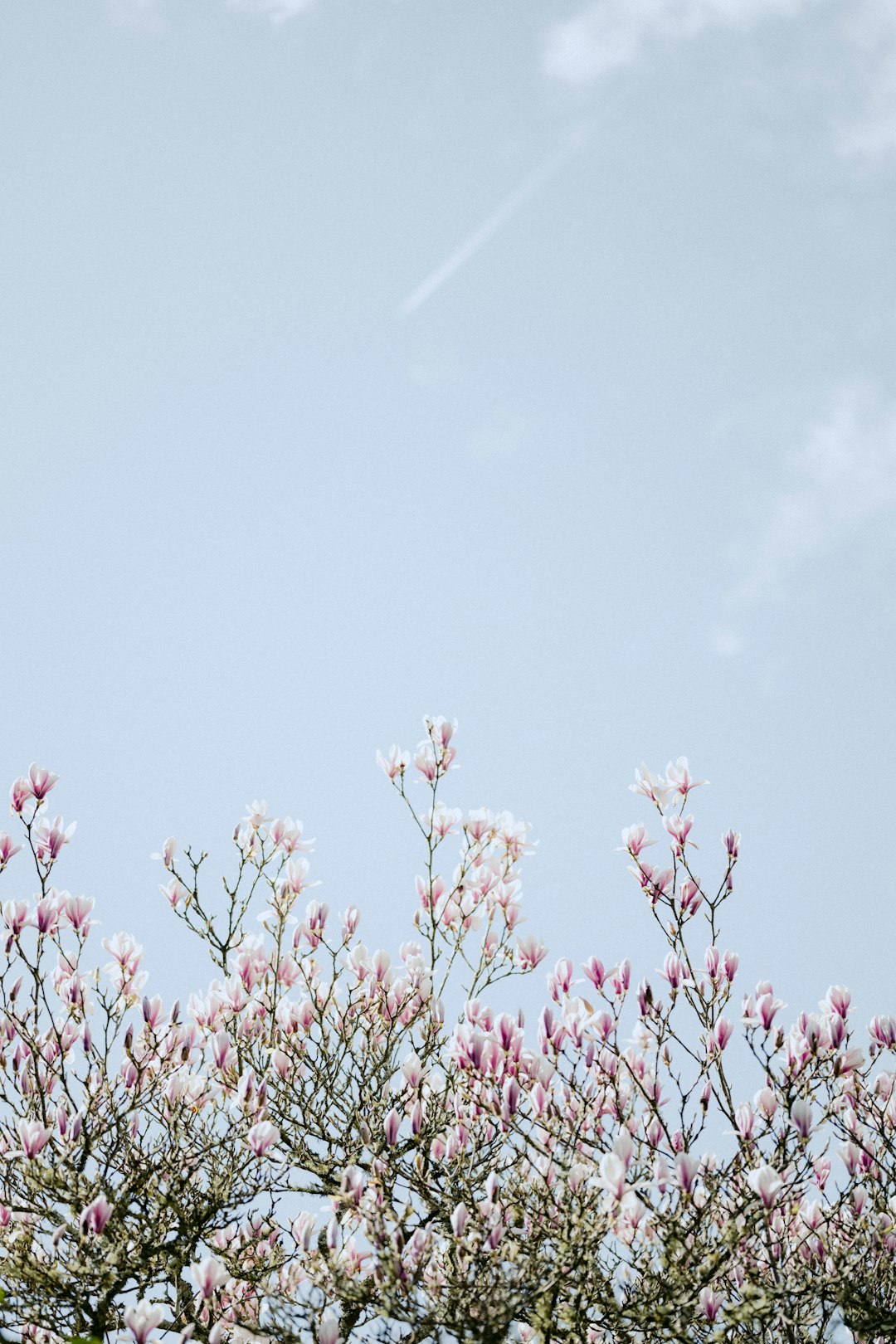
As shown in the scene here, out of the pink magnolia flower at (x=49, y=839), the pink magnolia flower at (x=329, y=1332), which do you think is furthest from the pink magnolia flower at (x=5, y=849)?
the pink magnolia flower at (x=329, y=1332)

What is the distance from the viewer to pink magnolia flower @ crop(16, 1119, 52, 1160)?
3.67 m

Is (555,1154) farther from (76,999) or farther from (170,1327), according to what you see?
(76,999)

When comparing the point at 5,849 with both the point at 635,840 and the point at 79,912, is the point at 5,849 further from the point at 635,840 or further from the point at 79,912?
the point at 635,840

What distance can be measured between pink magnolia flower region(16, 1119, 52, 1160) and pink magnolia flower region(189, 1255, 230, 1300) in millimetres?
754

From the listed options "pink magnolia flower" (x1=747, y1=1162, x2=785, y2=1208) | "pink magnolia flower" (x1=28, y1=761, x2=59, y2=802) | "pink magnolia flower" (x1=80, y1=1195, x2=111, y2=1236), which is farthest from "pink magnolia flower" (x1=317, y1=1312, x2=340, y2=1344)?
"pink magnolia flower" (x1=28, y1=761, x2=59, y2=802)

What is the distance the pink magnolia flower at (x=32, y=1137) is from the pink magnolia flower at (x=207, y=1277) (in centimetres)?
75

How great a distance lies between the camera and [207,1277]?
346cm

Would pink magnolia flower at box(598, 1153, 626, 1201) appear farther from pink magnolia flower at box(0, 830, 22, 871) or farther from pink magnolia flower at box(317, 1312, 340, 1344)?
pink magnolia flower at box(0, 830, 22, 871)

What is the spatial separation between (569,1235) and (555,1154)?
1.35ft

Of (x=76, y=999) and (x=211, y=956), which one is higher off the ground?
(x=211, y=956)

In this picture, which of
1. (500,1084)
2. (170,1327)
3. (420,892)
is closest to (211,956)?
(420,892)

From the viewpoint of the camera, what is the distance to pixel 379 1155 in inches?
155

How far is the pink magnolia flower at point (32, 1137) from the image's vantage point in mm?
3668

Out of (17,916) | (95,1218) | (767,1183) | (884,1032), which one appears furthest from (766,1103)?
(17,916)
